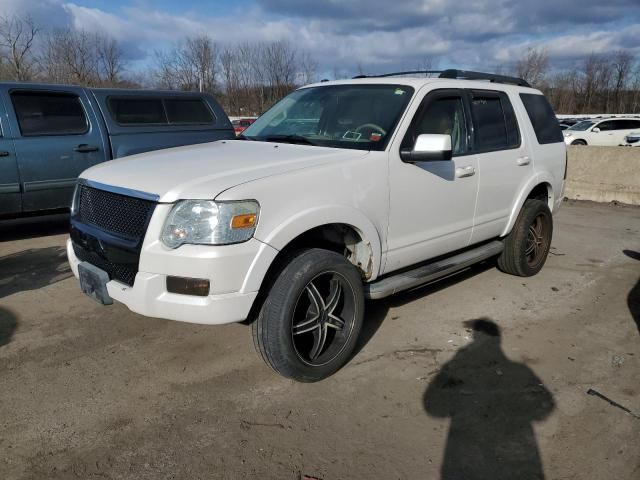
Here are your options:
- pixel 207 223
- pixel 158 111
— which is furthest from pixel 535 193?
pixel 158 111

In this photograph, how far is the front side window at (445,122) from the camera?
3852 mm

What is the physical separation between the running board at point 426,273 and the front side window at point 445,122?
3.00 feet

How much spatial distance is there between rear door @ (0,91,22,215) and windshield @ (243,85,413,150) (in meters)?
3.24

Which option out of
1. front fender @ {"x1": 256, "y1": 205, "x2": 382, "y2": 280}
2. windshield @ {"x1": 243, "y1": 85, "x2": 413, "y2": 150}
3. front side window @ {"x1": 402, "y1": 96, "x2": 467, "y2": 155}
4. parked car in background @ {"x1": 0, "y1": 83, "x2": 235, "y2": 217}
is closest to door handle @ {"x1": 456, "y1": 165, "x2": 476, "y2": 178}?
front side window @ {"x1": 402, "y1": 96, "x2": 467, "y2": 155}

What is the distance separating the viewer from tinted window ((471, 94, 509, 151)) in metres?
4.43

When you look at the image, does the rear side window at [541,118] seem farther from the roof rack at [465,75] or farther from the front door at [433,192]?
the front door at [433,192]

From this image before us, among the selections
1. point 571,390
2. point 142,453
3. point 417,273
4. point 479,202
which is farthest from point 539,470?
point 479,202

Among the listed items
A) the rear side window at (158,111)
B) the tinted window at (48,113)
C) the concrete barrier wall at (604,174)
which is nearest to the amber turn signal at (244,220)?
the tinted window at (48,113)

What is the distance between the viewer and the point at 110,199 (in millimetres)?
3139

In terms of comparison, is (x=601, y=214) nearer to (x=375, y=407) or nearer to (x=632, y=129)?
(x=375, y=407)

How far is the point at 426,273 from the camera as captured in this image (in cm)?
395

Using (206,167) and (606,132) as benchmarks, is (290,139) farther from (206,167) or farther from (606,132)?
(606,132)

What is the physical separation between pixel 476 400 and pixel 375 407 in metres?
0.64

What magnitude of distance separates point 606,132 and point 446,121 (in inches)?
860
